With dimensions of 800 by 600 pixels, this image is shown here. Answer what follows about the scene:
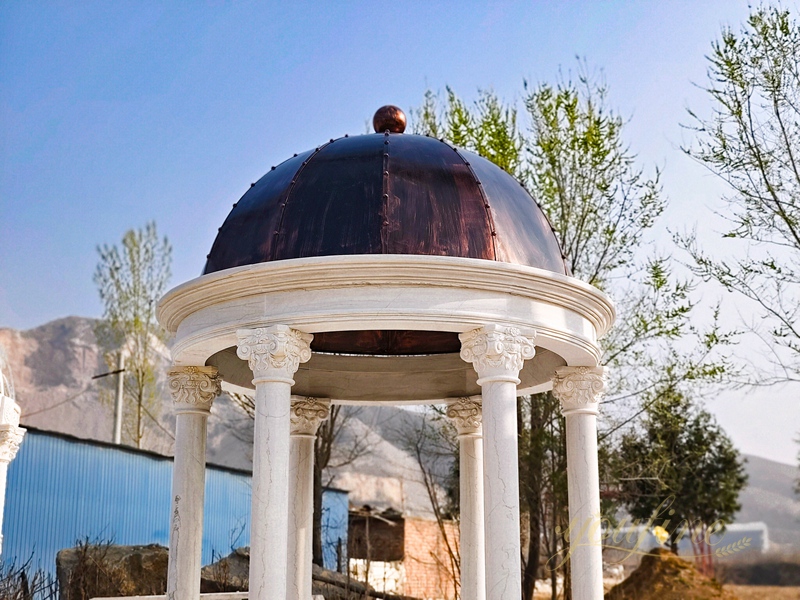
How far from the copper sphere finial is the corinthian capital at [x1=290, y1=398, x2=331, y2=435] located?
17.7 ft

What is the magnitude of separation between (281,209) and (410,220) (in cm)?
198

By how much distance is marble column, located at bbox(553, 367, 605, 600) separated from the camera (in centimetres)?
1396

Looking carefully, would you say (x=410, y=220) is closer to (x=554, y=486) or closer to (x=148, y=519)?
(x=554, y=486)

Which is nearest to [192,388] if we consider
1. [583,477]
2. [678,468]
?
[583,477]

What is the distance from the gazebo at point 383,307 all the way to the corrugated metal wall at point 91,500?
40.9 ft

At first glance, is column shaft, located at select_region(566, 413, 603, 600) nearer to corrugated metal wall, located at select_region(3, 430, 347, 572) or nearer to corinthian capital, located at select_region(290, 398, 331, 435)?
corinthian capital, located at select_region(290, 398, 331, 435)

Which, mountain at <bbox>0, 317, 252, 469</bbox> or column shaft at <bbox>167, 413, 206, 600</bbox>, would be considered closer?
column shaft at <bbox>167, 413, 206, 600</bbox>

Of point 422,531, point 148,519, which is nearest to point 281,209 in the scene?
point 148,519

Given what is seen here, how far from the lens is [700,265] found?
76.9 feet

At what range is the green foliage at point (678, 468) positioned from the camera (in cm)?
2717

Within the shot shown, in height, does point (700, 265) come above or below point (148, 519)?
above

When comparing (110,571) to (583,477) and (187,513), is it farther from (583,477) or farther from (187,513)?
(583,477)

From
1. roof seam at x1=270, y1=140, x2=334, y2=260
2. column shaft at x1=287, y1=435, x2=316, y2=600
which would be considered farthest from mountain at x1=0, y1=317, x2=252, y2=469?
roof seam at x1=270, y1=140, x2=334, y2=260

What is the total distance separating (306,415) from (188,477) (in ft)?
11.2
